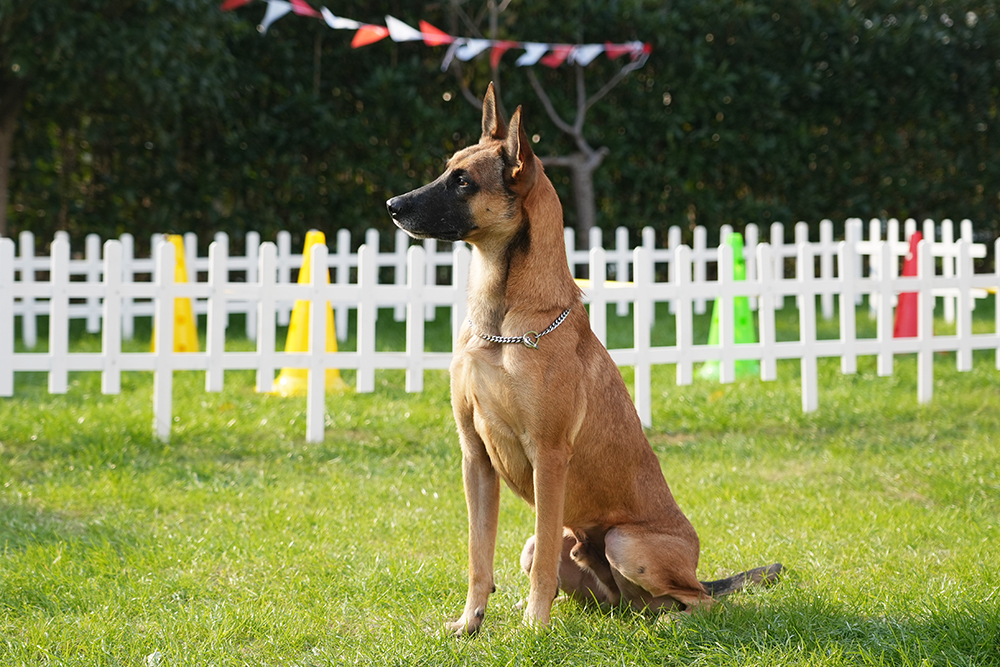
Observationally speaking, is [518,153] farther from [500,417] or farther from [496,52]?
[496,52]

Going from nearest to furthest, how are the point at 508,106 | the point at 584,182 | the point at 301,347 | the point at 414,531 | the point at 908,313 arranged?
the point at 414,531
the point at 301,347
the point at 908,313
the point at 508,106
the point at 584,182

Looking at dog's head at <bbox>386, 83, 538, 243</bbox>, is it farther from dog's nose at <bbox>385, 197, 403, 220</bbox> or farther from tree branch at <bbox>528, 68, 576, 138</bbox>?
tree branch at <bbox>528, 68, 576, 138</bbox>

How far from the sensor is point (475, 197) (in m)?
3.07

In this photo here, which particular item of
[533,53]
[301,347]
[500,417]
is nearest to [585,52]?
[533,53]

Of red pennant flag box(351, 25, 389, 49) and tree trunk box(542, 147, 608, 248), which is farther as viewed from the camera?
tree trunk box(542, 147, 608, 248)

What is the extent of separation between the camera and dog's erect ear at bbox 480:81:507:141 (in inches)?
128

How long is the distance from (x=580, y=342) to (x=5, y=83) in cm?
928

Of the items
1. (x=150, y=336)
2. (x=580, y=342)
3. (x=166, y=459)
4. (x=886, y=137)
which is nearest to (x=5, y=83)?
(x=150, y=336)

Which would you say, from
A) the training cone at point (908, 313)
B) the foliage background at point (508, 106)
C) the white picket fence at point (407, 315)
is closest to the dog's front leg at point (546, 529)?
the white picket fence at point (407, 315)

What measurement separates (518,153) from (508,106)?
945cm

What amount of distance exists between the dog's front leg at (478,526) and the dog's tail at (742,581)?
31.3 inches

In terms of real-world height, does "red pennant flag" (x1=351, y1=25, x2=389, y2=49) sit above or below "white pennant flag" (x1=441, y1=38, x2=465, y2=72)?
below

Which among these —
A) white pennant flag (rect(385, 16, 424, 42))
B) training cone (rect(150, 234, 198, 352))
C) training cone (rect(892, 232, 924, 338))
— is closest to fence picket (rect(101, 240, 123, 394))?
training cone (rect(150, 234, 198, 352))

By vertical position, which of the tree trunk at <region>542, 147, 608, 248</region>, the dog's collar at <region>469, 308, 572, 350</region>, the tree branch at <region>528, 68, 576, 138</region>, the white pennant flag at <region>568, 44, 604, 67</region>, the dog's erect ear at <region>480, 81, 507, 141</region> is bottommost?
the dog's collar at <region>469, 308, 572, 350</region>
